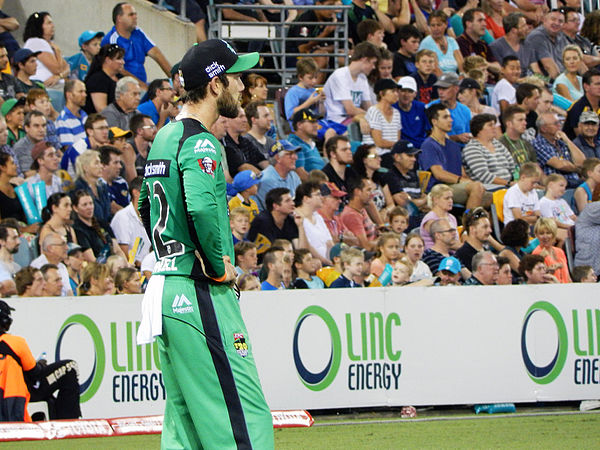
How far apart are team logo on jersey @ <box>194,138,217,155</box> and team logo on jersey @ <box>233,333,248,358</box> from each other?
2.62 ft

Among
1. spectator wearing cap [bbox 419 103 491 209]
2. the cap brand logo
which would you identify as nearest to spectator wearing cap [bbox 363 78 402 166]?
spectator wearing cap [bbox 419 103 491 209]

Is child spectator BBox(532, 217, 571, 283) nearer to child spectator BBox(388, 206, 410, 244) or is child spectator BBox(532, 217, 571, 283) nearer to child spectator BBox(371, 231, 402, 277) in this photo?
child spectator BBox(388, 206, 410, 244)

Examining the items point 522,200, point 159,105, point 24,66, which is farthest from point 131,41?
point 522,200

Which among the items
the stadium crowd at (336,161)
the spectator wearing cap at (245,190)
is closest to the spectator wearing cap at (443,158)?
the stadium crowd at (336,161)

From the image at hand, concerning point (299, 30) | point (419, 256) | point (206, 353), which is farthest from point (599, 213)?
point (206, 353)

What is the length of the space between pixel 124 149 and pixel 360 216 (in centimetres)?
310

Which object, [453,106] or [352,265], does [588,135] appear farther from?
[352,265]

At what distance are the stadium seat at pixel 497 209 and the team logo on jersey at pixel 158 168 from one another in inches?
383

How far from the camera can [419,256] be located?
11.8 m

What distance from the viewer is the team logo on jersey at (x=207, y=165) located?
427cm

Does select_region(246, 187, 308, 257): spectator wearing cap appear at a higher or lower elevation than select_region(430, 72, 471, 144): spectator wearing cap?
lower

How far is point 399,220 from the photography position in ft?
42.1

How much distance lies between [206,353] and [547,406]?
7022 millimetres

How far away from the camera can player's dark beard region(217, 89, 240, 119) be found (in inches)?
180
